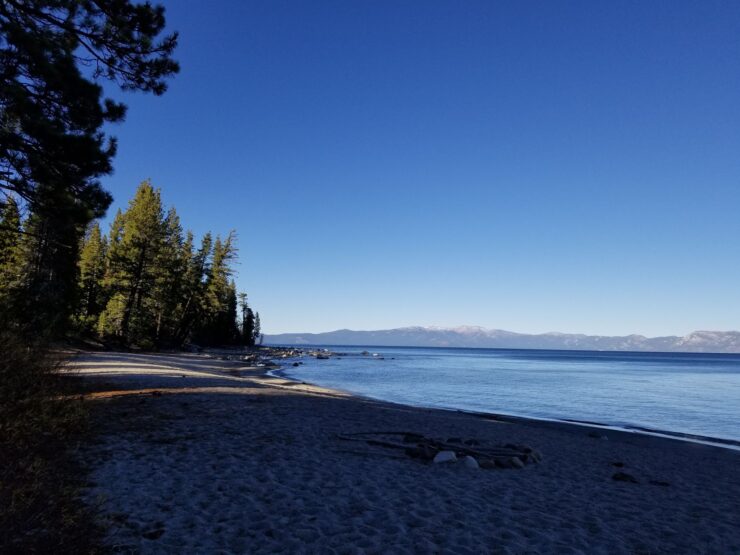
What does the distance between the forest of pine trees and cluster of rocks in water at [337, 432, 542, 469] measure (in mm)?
16865

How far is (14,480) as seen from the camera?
19.0 ft

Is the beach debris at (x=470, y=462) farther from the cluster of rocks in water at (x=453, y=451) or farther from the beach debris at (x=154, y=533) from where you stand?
the beach debris at (x=154, y=533)

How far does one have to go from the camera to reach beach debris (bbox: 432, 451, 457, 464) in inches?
400

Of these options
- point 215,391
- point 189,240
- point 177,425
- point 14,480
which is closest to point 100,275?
point 189,240

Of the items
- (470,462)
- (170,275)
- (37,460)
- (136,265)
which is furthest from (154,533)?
(170,275)

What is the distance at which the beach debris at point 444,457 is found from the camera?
10156mm

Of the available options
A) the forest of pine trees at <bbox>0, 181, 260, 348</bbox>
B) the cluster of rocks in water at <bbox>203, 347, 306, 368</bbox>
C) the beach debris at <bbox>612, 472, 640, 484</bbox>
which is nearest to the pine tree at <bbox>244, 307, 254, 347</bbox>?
the cluster of rocks in water at <bbox>203, 347, 306, 368</bbox>

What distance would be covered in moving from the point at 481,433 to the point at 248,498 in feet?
33.2

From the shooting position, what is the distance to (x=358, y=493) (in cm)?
760

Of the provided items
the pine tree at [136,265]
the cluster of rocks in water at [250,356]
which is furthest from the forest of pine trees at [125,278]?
the cluster of rocks in water at [250,356]

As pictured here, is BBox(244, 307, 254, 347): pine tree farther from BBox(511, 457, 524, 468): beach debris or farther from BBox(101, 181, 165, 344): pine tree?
BBox(511, 457, 524, 468): beach debris

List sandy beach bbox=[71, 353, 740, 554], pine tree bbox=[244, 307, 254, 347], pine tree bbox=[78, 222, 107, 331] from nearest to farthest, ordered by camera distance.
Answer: sandy beach bbox=[71, 353, 740, 554], pine tree bbox=[78, 222, 107, 331], pine tree bbox=[244, 307, 254, 347]

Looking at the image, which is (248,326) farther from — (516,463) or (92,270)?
(516,463)

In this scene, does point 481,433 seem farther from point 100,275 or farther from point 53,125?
point 100,275
